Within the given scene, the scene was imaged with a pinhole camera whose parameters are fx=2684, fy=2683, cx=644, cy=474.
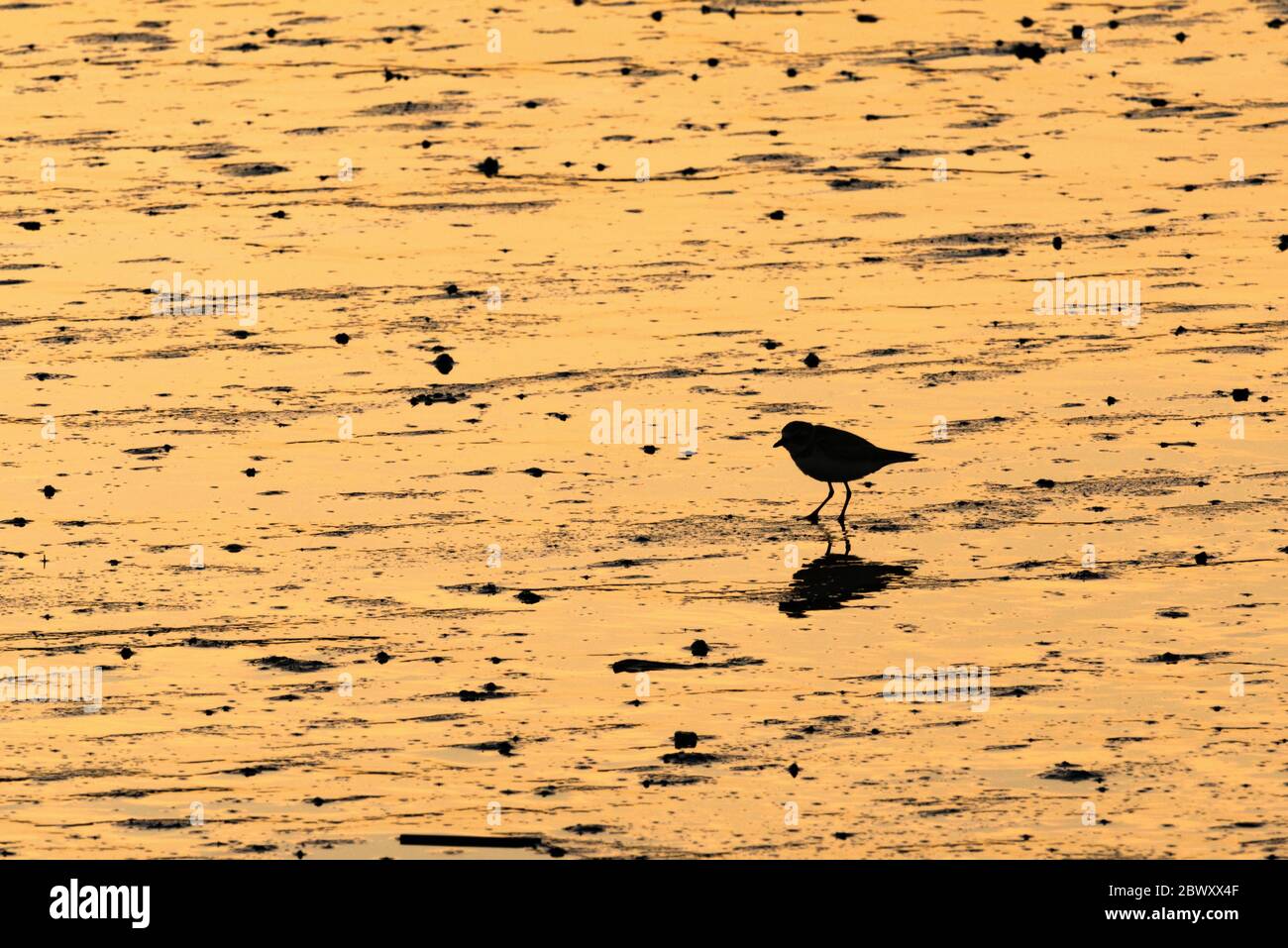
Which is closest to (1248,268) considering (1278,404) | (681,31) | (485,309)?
(1278,404)

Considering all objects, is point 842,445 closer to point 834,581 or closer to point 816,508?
point 816,508

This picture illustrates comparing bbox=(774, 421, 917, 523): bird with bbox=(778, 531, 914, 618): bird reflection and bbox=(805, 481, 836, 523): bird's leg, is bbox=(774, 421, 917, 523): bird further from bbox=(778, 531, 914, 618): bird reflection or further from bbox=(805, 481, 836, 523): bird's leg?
bbox=(778, 531, 914, 618): bird reflection

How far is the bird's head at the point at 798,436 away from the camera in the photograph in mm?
12242

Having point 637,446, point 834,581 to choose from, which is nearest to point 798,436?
point 637,446

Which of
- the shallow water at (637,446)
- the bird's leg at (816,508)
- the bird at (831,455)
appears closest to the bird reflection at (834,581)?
the shallow water at (637,446)

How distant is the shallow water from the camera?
9219 mm

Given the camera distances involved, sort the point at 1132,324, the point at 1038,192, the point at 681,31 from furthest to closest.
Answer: the point at 681,31, the point at 1038,192, the point at 1132,324

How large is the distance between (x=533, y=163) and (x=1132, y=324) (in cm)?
435

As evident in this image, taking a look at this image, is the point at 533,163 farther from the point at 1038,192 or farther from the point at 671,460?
the point at 671,460

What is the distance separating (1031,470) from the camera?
12.6m

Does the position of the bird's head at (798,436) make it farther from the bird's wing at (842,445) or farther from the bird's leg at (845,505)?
the bird's leg at (845,505)

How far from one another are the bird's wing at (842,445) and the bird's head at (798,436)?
4 cm

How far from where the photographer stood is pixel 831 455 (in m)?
12.1

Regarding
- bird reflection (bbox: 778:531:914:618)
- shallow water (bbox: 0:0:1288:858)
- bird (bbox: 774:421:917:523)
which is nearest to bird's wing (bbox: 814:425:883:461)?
bird (bbox: 774:421:917:523)
